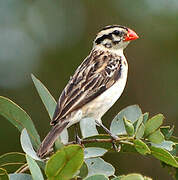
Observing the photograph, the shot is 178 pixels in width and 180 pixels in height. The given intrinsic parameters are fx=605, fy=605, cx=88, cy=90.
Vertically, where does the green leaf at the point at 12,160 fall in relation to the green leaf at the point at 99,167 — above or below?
above

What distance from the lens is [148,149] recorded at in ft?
9.59

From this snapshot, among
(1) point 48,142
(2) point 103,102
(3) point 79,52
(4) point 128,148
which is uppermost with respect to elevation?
(1) point 48,142

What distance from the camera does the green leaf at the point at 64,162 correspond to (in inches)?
99.2

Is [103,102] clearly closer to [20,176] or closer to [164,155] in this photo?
[164,155]

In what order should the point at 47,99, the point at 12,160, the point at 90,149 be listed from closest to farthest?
the point at 90,149 < the point at 12,160 < the point at 47,99

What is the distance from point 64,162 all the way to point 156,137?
2.31 ft

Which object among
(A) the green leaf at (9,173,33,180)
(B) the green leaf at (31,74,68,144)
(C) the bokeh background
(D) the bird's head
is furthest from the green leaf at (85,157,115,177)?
(C) the bokeh background

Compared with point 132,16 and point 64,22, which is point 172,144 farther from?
point 64,22

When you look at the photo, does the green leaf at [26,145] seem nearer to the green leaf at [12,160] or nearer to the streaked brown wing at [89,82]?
the green leaf at [12,160]

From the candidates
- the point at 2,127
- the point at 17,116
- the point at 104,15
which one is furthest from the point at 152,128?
the point at 104,15

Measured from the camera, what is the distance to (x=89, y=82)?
15.4 ft

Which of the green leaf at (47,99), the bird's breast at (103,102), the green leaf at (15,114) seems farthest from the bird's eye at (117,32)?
the green leaf at (15,114)

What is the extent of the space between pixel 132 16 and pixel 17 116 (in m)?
5.66

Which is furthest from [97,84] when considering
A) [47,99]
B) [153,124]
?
[153,124]
